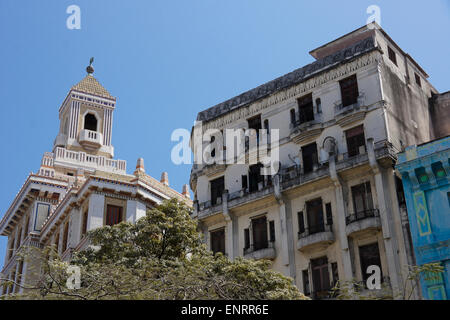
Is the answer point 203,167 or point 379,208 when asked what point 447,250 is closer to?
point 379,208

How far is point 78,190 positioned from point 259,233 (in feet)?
42.7

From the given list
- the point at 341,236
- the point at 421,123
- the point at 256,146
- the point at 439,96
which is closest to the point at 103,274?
the point at 341,236

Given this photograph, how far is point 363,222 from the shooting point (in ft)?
103

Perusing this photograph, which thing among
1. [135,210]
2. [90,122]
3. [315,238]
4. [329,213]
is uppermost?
[90,122]

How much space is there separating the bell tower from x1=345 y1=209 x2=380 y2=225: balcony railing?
91.6 feet

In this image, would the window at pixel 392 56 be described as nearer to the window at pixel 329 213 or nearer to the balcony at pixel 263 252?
the window at pixel 329 213

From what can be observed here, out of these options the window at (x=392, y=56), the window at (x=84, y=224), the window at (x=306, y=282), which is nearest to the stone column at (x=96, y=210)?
the window at (x=84, y=224)

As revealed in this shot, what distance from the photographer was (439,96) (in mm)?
40656

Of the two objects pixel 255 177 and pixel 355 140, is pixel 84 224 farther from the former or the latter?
pixel 355 140

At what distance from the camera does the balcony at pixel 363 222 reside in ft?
102

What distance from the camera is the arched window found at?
57.7m

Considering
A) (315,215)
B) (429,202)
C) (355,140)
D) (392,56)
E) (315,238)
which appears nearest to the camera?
(429,202)

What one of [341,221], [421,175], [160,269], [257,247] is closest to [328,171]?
[341,221]
